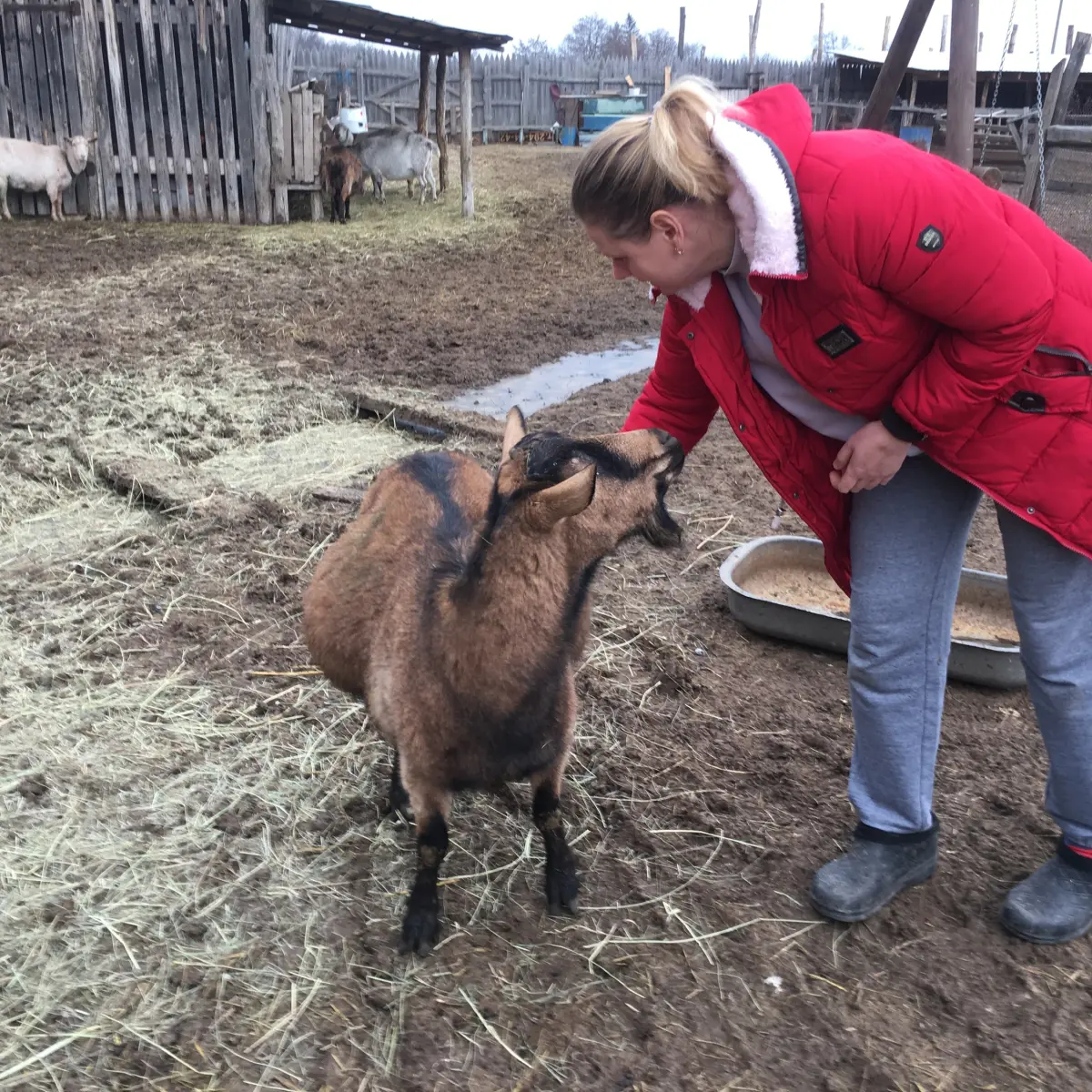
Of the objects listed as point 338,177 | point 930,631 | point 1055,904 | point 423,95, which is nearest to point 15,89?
point 338,177

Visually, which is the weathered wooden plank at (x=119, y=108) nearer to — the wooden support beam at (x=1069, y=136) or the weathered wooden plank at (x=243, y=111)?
the weathered wooden plank at (x=243, y=111)

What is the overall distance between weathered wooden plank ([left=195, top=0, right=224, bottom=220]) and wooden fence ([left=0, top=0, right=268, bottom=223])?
0.01m

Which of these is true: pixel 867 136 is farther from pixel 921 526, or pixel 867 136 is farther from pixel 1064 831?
pixel 1064 831

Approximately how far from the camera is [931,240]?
175 centimetres

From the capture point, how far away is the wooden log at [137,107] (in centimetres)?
1268

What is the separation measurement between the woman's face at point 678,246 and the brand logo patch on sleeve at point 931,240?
358 mm

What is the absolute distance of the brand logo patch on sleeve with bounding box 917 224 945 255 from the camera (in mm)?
1745

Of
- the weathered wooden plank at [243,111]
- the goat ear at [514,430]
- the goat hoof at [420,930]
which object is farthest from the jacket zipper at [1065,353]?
the weathered wooden plank at [243,111]

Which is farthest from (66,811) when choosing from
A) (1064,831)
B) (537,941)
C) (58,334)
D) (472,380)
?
(58,334)

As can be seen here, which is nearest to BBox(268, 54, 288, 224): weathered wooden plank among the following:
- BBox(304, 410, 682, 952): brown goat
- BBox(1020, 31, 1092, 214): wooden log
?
BBox(1020, 31, 1092, 214): wooden log

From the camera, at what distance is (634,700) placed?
3.47m

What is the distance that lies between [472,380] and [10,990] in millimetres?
5431

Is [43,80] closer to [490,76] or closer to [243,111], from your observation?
[243,111]

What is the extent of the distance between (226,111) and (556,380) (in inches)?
331
